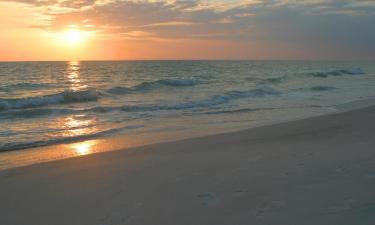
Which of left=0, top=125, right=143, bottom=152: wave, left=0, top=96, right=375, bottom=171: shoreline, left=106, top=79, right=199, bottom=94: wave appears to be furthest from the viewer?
left=106, top=79, right=199, bottom=94: wave

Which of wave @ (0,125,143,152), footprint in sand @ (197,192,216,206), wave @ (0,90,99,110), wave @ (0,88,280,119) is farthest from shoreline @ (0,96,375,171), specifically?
wave @ (0,90,99,110)

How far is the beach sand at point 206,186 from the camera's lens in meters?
4.22

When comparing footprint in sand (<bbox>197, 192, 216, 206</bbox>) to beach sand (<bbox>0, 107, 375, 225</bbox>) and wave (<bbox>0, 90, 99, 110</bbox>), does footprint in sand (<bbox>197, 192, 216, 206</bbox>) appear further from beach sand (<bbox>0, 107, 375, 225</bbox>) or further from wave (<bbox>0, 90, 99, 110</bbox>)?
wave (<bbox>0, 90, 99, 110</bbox>)

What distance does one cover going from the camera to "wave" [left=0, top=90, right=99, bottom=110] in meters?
21.5

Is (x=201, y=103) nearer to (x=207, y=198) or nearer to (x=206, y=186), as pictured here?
(x=206, y=186)

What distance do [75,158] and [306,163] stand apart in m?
4.20

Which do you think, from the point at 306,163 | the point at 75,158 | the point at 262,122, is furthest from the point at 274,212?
the point at 262,122

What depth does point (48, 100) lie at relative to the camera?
23375 millimetres

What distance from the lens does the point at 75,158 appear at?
8.05 meters

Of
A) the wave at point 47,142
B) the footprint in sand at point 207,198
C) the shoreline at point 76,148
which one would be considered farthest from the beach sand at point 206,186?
the wave at point 47,142

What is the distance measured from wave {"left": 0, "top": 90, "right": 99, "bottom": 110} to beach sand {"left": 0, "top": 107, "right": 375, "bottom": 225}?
14832 mm

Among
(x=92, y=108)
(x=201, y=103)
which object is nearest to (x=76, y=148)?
(x=92, y=108)

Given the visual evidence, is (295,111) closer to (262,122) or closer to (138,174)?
(262,122)

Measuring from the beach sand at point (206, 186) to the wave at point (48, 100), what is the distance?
1483cm
